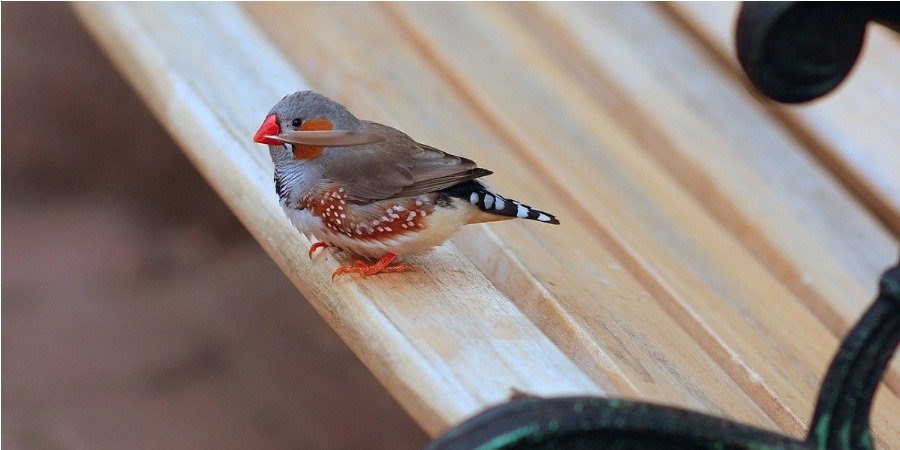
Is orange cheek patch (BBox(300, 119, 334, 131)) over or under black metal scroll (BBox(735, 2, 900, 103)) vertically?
over

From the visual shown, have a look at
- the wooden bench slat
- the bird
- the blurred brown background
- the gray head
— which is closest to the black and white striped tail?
the bird

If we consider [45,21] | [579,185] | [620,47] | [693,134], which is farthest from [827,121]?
[45,21]

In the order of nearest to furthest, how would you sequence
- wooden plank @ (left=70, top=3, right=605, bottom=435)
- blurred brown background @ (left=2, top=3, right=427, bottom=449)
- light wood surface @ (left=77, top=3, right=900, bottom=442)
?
wooden plank @ (left=70, top=3, right=605, bottom=435) → light wood surface @ (left=77, top=3, right=900, bottom=442) → blurred brown background @ (left=2, top=3, right=427, bottom=449)

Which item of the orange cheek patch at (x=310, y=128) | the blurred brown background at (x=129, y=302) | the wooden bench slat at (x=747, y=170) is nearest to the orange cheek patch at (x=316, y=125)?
the orange cheek patch at (x=310, y=128)

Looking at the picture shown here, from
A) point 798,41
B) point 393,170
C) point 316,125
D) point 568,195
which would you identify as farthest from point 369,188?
point 798,41

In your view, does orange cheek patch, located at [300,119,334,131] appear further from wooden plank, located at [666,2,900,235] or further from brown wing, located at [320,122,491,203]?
wooden plank, located at [666,2,900,235]

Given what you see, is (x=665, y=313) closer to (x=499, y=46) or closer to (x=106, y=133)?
(x=499, y=46)
